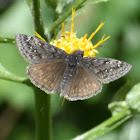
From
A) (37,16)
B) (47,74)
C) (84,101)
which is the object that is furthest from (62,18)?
(84,101)

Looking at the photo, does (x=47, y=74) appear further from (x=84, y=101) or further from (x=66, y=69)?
(x=84, y=101)

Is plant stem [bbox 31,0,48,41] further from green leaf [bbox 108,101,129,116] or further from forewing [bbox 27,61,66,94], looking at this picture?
green leaf [bbox 108,101,129,116]

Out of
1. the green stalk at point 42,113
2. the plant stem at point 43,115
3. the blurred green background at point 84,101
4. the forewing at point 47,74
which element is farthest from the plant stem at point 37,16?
the blurred green background at point 84,101

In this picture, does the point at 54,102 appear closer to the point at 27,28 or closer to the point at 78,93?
the point at 27,28

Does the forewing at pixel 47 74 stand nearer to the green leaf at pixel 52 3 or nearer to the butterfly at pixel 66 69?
the butterfly at pixel 66 69

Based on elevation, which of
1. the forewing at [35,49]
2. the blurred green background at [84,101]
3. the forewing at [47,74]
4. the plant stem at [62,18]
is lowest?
the blurred green background at [84,101]
